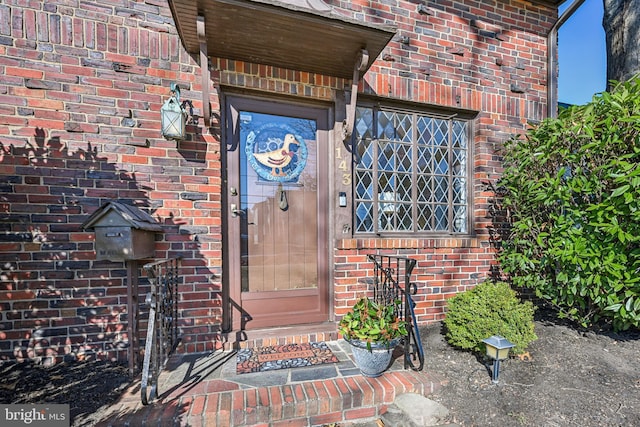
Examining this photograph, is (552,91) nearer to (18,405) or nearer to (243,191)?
(243,191)

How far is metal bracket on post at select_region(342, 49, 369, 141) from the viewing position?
95.7 inches

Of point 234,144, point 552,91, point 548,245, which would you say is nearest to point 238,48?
point 234,144

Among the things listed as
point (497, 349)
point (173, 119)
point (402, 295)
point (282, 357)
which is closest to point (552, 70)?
point (402, 295)

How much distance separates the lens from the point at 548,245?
274 centimetres

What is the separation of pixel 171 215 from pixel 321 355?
1.77 m

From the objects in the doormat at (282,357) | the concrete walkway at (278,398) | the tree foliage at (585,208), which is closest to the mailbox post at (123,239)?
the concrete walkway at (278,398)

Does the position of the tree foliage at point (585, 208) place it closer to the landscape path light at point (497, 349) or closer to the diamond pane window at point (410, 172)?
the diamond pane window at point (410, 172)

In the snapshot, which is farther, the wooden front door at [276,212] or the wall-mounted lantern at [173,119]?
the wooden front door at [276,212]

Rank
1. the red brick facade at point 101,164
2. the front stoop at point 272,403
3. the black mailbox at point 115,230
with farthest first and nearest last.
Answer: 1. the red brick facade at point 101,164
2. the black mailbox at point 115,230
3. the front stoop at point 272,403

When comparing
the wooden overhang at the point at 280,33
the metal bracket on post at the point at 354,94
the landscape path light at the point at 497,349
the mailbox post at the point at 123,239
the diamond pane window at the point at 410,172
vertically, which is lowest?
the landscape path light at the point at 497,349

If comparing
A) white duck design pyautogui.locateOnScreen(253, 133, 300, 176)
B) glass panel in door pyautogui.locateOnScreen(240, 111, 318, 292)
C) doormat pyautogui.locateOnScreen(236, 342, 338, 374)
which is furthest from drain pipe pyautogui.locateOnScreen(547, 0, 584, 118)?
doormat pyautogui.locateOnScreen(236, 342, 338, 374)

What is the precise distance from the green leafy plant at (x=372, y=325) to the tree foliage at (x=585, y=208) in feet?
5.36

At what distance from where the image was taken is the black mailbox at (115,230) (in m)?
2.02

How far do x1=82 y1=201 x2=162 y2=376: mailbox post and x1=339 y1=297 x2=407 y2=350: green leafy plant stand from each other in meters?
1.57
